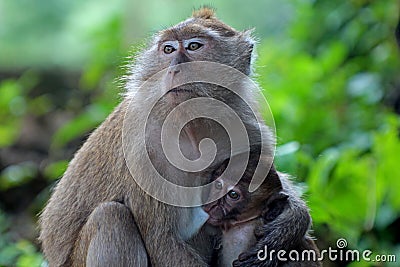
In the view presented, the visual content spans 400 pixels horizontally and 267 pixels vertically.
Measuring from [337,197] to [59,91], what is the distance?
21.1 feet

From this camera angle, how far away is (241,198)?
13.5 feet

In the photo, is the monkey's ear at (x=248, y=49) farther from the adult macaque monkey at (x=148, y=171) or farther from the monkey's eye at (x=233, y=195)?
the monkey's eye at (x=233, y=195)

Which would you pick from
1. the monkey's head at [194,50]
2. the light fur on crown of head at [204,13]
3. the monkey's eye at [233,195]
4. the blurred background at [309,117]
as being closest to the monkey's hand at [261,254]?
the monkey's eye at [233,195]

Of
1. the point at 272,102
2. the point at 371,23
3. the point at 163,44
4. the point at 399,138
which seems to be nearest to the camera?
the point at 163,44

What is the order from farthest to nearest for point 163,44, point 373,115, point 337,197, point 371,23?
point 371,23 < point 373,115 < point 337,197 < point 163,44

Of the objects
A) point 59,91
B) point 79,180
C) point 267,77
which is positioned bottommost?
point 59,91

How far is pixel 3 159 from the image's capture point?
8633 millimetres

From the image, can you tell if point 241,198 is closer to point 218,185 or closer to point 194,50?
point 218,185

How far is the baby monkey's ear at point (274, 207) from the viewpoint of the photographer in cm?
425

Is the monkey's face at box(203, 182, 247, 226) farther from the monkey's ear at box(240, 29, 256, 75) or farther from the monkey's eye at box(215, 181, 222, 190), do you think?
the monkey's ear at box(240, 29, 256, 75)

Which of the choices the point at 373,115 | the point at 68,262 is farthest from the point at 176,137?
the point at 373,115

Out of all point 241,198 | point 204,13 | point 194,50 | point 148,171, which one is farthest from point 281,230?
point 204,13

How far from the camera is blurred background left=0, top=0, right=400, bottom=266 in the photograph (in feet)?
19.5

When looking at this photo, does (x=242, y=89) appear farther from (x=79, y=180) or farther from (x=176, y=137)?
(x=79, y=180)
